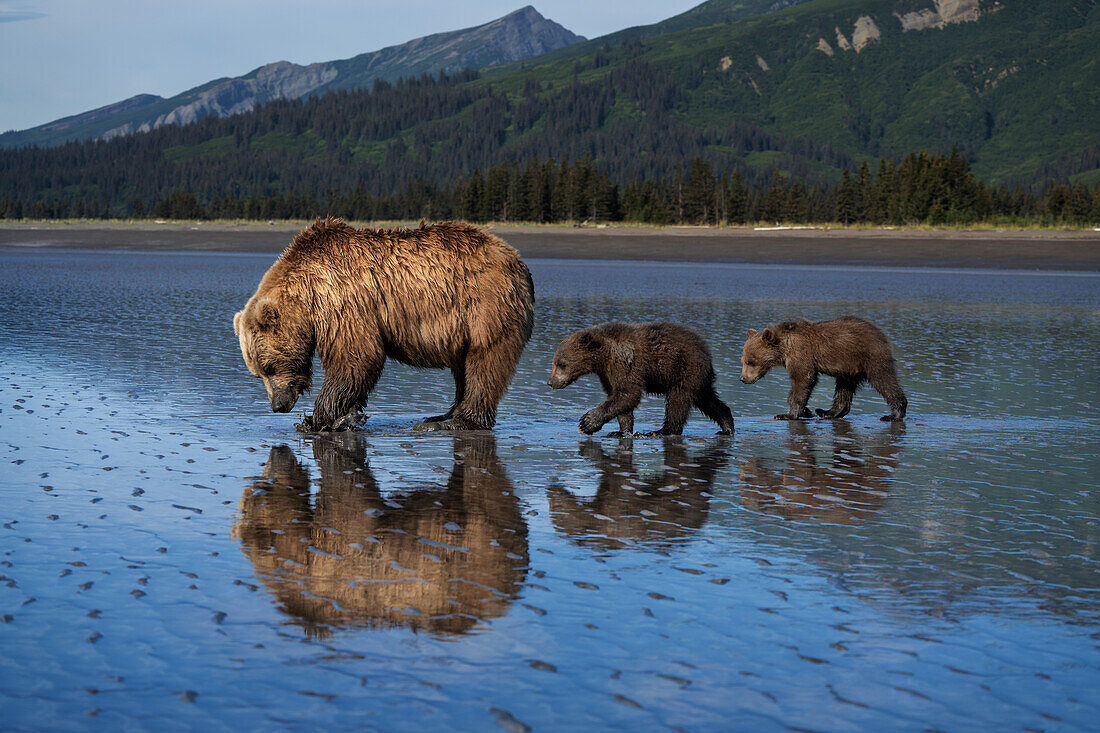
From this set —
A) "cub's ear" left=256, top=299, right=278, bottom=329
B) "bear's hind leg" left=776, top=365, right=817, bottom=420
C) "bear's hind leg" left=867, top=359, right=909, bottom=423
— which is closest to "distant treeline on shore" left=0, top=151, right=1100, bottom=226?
"bear's hind leg" left=867, top=359, right=909, bottom=423

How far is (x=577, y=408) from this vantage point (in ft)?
46.4

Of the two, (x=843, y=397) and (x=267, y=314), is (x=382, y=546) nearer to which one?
(x=267, y=314)

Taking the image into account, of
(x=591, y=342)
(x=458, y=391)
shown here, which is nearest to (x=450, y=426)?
(x=458, y=391)

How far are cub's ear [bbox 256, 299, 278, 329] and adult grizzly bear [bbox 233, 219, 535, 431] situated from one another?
10 mm

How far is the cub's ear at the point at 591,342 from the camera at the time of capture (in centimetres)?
1266

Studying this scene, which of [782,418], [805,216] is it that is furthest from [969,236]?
[805,216]

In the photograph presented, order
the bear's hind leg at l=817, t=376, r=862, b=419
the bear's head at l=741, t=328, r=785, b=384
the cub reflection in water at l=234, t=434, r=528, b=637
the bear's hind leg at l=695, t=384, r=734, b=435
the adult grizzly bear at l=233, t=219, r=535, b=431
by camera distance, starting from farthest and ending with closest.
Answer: the bear's head at l=741, t=328, r=785, b=384
the bear's hind leg at l=817, t=376, r=862, b=419
the bear's hind leg at l=695, t=384, r=734, b=435
the adult grizzly bear at l=233, t=219, r=535, b=431
the cub reflection in water at l=234, t=434, r=528, b=637

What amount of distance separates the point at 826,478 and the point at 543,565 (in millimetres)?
3831

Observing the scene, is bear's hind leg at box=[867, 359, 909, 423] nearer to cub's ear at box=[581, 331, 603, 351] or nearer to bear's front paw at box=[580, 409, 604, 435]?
cub's ear at box=[581, 331, 603, 351]

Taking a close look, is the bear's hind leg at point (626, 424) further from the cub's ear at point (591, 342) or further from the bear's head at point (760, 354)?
the bear's head at point (760, 354)

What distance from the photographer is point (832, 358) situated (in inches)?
553

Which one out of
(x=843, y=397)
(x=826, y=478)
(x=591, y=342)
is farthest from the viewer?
(x=843, y=397)

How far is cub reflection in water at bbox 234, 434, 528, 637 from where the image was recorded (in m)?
6.16

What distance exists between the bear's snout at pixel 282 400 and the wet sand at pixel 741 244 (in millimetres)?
43085
